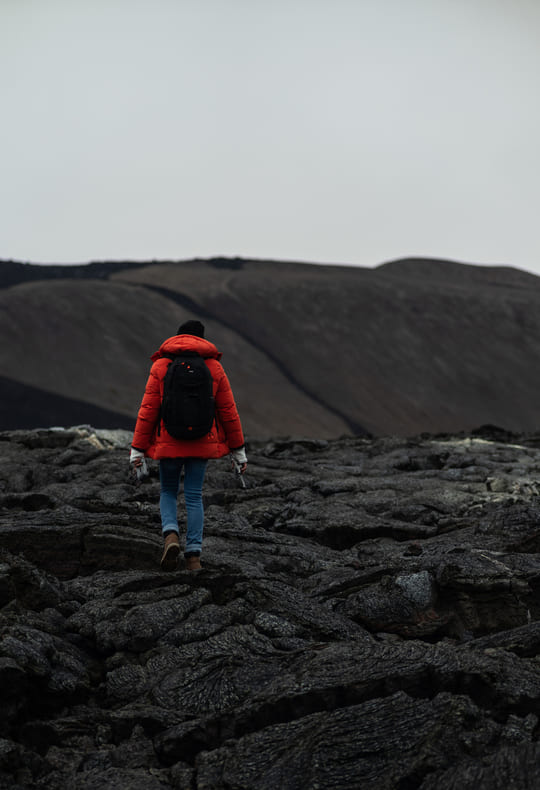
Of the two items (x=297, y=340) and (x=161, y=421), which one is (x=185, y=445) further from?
(x=297, y=340)

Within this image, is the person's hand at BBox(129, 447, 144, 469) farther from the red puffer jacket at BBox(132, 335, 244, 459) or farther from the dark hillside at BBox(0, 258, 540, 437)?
the dark hillside at BBox(0, 258, 540, 437)

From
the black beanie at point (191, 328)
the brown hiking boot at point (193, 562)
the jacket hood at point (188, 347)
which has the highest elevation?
the black beanie at point (191, 328)

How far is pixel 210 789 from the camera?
16.3 ft

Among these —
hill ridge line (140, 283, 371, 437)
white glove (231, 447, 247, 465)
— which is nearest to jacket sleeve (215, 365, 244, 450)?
white glove (231, 447, 247, 465)

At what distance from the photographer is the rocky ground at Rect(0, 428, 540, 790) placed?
512cm

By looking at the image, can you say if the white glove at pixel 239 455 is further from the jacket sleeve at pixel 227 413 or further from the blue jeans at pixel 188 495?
the blue jeans at pixel 188 495

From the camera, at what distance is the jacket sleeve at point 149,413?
788cm

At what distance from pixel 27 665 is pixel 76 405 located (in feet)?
144

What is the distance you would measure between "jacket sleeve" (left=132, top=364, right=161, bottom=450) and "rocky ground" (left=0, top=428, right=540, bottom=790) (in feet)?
4.33

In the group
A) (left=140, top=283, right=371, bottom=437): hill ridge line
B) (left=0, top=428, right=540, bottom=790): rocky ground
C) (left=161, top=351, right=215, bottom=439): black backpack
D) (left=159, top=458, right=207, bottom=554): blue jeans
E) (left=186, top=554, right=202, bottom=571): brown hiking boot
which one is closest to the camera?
(left=0, top=428, right=540, bottom=790): rocky ground

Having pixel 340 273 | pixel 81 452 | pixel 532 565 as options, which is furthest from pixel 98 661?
pixel 340 273

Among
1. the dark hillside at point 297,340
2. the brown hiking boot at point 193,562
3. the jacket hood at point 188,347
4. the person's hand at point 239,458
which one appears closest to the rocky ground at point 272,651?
the brown hiking boot at point 193,562

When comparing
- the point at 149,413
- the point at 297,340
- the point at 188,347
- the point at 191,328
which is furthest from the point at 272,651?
the point at 297,340

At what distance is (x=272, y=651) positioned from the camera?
21.6ft
